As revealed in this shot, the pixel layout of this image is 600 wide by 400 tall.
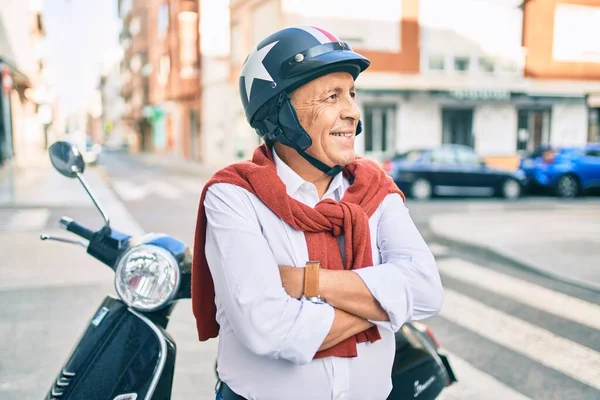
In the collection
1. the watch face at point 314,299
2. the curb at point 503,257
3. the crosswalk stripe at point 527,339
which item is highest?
the watch face at point 314,299

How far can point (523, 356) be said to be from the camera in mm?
4062

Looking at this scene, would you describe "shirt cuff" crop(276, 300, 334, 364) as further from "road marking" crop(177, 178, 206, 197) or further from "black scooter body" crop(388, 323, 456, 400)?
"road marking" crop(177, 178, 206, 197)

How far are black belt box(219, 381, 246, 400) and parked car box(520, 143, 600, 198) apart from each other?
16.2m

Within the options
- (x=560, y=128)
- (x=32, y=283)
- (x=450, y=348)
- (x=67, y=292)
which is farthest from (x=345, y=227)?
(x=560, y=128)

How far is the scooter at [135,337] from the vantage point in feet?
5.79

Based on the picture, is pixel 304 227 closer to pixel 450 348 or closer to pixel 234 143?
pixel 450 348

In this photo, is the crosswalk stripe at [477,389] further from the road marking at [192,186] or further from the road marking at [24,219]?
the road marking at [192,186]

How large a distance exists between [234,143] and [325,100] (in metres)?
26.7

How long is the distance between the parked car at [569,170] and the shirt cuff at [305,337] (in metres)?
16.3

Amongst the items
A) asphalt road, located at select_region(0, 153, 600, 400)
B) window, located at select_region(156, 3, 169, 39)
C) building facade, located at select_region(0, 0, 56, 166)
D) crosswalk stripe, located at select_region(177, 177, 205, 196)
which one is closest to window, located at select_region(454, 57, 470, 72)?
crosswalk stripe, located at select_region(177, 177, 205, 196)

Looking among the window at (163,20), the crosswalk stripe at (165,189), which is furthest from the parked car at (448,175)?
the window at (163,20)

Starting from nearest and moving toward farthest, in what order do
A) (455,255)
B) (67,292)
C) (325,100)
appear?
(325,100) → (67,292) → (455,255)

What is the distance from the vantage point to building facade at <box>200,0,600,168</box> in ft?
72.6

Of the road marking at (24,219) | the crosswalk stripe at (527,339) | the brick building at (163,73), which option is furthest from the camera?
the brick building at (163,73)
